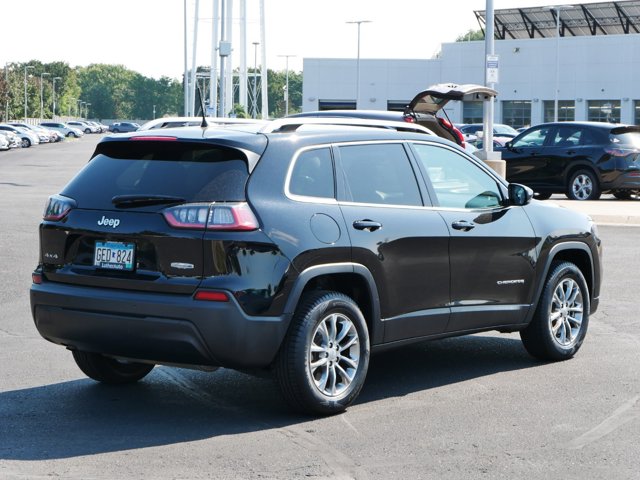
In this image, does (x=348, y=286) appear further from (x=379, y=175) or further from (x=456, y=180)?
(x=456, y=180)

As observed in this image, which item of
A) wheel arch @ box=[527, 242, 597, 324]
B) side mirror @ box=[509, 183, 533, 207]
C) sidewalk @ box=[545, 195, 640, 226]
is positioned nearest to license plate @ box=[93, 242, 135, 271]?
side mirror @ box=[509, 183, 533, 207]

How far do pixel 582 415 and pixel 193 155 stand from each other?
2652 mm

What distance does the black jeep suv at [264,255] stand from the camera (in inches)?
252

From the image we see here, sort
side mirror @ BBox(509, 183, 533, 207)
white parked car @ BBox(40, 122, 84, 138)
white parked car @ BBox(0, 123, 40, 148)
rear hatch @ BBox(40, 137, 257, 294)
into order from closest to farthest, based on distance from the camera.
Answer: rear hatch @ BBox(40, 137, 257, 294), side mirror @ BBox(509, 183, 533, 207), white parked car @ BBox(0, 123, 40, 148), white parked car @ BBox(40, 122, 84, 138)

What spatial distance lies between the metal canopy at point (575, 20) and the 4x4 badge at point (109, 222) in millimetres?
80194

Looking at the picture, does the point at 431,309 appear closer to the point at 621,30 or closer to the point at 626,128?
the point at 626,128

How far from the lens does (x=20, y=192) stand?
96.7 ft

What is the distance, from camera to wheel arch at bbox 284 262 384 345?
6.57m

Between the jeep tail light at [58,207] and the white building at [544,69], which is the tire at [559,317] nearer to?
the jeep tail light at [58,207]

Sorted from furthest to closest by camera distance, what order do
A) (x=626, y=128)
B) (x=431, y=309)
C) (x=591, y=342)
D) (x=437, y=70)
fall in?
(x=437, y=70) → (x=626, y=128) → (x=591, y=342) → (x=431, y=309)

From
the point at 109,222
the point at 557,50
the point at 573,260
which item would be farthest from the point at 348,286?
the point at 557,50

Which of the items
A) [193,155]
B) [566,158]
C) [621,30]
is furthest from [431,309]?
[621,30]

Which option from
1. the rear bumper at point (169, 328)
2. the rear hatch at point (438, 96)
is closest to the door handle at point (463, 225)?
the rear bumper at point (169, 328)

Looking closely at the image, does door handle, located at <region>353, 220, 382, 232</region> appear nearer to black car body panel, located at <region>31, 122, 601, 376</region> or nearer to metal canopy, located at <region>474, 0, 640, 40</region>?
black car body panel, located at <region>31, 122, 601, 376</region>
